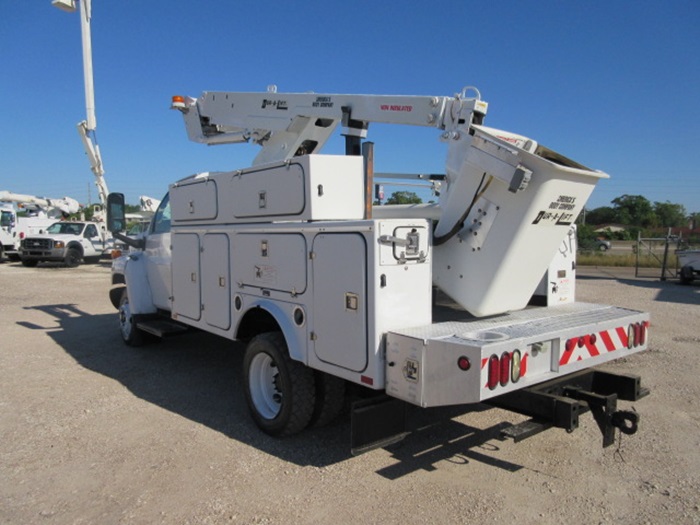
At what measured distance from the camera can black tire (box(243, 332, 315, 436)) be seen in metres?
4.13

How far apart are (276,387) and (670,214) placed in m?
78.4

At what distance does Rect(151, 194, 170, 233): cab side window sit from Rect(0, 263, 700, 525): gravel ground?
1872 mm

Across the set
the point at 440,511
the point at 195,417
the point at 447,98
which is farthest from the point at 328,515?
the point at 447,98

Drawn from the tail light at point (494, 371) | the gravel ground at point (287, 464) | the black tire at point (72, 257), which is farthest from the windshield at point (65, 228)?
the tail light at point (494, 371)

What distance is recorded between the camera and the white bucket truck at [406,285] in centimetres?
339

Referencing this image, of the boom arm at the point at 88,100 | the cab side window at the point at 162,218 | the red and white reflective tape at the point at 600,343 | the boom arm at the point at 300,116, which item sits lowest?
the red and white reflective tape at the point at 600,343

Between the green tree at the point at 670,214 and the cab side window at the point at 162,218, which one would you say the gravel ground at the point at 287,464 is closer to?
the cab side window at the point at 162,218

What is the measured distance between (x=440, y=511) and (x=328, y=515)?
0.69 m

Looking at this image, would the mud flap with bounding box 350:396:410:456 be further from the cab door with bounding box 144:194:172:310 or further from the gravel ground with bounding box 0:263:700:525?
the cab door with bounding box 144:194:172:310

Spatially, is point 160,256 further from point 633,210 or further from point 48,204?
point 633,210

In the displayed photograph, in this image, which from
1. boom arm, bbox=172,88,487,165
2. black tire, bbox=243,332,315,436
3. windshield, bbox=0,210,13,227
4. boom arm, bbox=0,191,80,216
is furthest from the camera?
boom arm, bbox=0,191,80,216

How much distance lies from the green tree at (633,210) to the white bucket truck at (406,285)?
72632mm

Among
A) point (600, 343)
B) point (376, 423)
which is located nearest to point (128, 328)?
point (376, 423)

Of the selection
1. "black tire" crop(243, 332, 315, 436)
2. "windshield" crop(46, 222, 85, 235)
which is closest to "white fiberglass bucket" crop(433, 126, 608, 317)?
"black tire" crop(243, 332, 315, 436)
